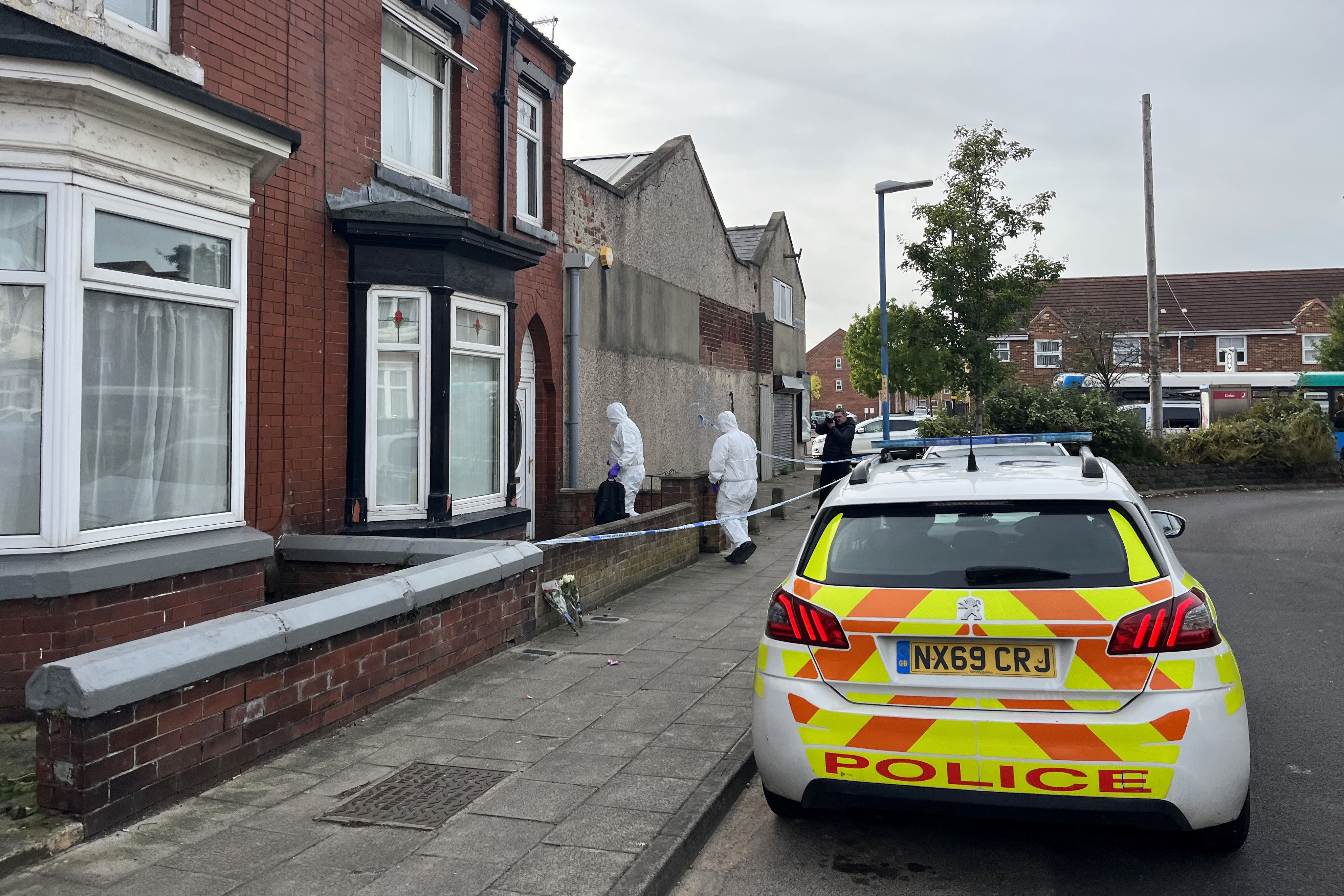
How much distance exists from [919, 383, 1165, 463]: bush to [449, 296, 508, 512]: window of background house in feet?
46.8

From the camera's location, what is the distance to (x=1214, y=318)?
53062mm

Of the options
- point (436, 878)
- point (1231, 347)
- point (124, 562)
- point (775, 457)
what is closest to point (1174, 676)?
point (436, 878)

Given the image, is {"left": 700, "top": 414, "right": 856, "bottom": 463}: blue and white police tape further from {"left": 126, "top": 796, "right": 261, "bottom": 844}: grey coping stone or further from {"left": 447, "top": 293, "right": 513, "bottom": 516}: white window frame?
{"left": 126, "top": 796, "right": 261, "bottom": 844}: grey coping stone

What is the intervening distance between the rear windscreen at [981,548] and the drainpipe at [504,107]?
8.00 m

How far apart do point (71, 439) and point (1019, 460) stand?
493cm

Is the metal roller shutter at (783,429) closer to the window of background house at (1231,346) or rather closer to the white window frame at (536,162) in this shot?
the white window frame at (536,162)

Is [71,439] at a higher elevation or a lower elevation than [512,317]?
lower

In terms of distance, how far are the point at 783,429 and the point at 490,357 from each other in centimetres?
1755

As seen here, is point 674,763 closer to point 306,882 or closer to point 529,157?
point 306,882

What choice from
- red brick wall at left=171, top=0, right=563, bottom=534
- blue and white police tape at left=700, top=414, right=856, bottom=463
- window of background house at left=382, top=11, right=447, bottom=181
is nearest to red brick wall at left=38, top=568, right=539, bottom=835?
red brick wall at left=171, top=0, right=563, bottom=534

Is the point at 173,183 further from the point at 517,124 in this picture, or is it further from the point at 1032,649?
the point at 517,124

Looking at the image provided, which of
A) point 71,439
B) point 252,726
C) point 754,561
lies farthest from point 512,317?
point 252,726

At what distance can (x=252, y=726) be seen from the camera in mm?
4887

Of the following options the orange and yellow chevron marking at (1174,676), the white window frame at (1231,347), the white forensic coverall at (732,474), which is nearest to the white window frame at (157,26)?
the orange and yellow chevron marking at (1174,676)
